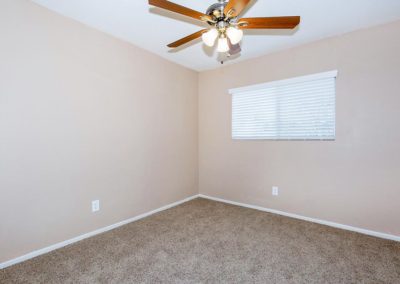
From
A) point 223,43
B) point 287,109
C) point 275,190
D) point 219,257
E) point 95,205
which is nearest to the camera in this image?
point 223,43

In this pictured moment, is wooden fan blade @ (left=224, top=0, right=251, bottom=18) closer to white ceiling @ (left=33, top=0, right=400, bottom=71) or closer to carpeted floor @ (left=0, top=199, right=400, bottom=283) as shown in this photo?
white ceiling @ (left=33, top=0, right=400, bottom=71)

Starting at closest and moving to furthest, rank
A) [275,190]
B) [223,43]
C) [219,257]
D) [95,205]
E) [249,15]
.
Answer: [223,43], [219,257], [249,15], [95,205], [275,190]

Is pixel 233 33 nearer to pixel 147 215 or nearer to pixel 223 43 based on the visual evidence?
pixel 223 43

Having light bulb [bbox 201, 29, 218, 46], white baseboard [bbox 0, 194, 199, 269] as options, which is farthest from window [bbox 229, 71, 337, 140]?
white baseboard [bbox 0, 194, 199, 269]

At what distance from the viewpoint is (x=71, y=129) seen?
217cm

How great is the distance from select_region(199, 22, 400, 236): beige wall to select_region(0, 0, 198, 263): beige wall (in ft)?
4.60

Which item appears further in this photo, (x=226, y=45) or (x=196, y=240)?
(x=196, y=240)

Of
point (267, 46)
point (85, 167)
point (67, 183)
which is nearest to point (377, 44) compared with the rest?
point (267, 46)

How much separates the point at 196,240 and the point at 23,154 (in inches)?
73.0

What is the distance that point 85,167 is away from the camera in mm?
2293

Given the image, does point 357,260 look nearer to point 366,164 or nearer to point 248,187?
point 366,164

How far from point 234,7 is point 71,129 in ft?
6.32

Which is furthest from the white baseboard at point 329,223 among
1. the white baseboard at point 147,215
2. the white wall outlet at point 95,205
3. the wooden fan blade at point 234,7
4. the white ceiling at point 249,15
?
the wooden fan blade at point 234,7

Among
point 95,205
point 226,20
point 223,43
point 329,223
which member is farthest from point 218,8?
point 329,223
